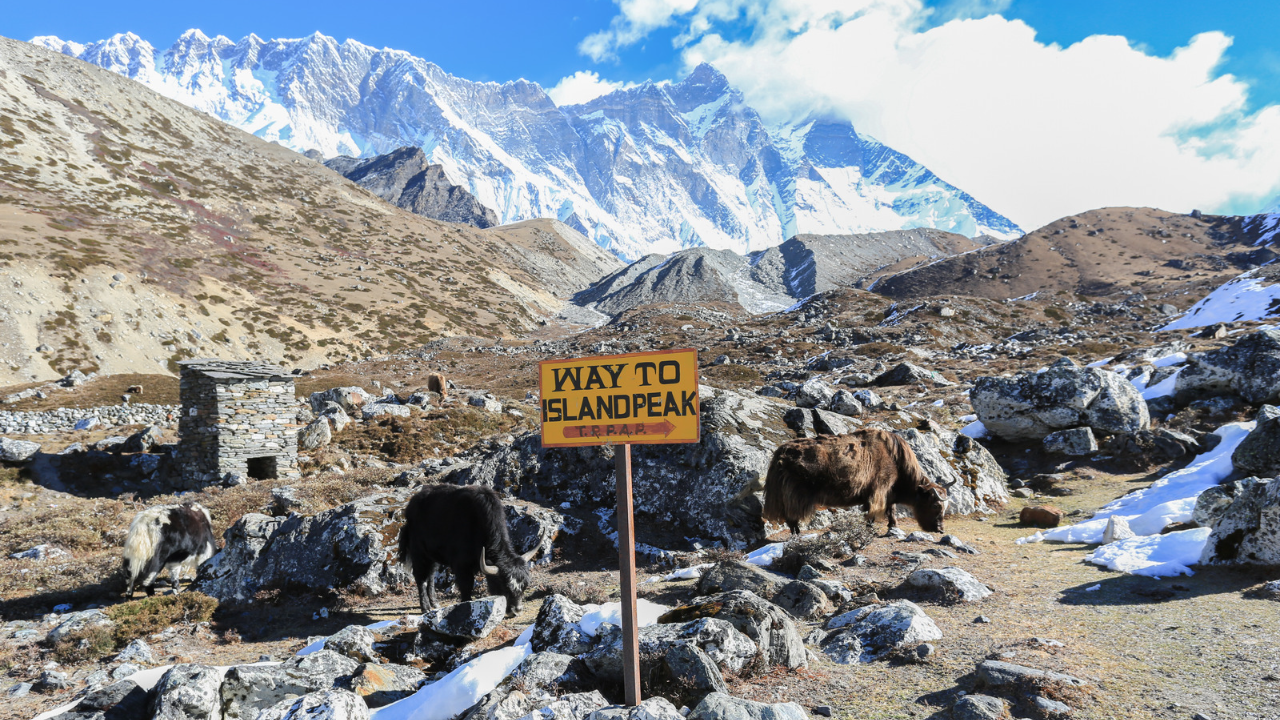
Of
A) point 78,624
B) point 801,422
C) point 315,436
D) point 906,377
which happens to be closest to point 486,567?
point 78,624

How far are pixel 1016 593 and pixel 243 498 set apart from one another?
16348 millimetres

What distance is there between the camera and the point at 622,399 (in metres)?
4.61

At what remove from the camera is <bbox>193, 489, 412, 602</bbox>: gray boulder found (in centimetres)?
943

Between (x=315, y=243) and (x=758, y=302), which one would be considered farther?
(x=758, y=302)

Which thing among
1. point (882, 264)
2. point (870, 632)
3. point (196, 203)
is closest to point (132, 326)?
point (196, 203)

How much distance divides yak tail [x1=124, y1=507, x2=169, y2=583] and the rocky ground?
0.64 metres

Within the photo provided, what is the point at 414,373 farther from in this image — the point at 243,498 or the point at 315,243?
the point at 315,243

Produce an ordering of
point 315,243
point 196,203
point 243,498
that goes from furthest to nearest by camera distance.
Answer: point 315,243
point 196,203
point 243,498

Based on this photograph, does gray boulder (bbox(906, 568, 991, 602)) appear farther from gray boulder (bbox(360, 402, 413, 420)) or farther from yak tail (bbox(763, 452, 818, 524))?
gray boulder (bbox(360, 402, 413, 420))

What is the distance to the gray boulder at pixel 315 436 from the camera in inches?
793

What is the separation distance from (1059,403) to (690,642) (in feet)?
42.3

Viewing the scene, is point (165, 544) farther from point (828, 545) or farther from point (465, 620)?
point (828, 545)

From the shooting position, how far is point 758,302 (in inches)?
4419

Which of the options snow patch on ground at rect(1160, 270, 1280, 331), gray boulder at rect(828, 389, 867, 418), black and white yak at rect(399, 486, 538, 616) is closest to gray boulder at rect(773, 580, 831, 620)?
black and white yak at rect(399, 486, 538, 616)
